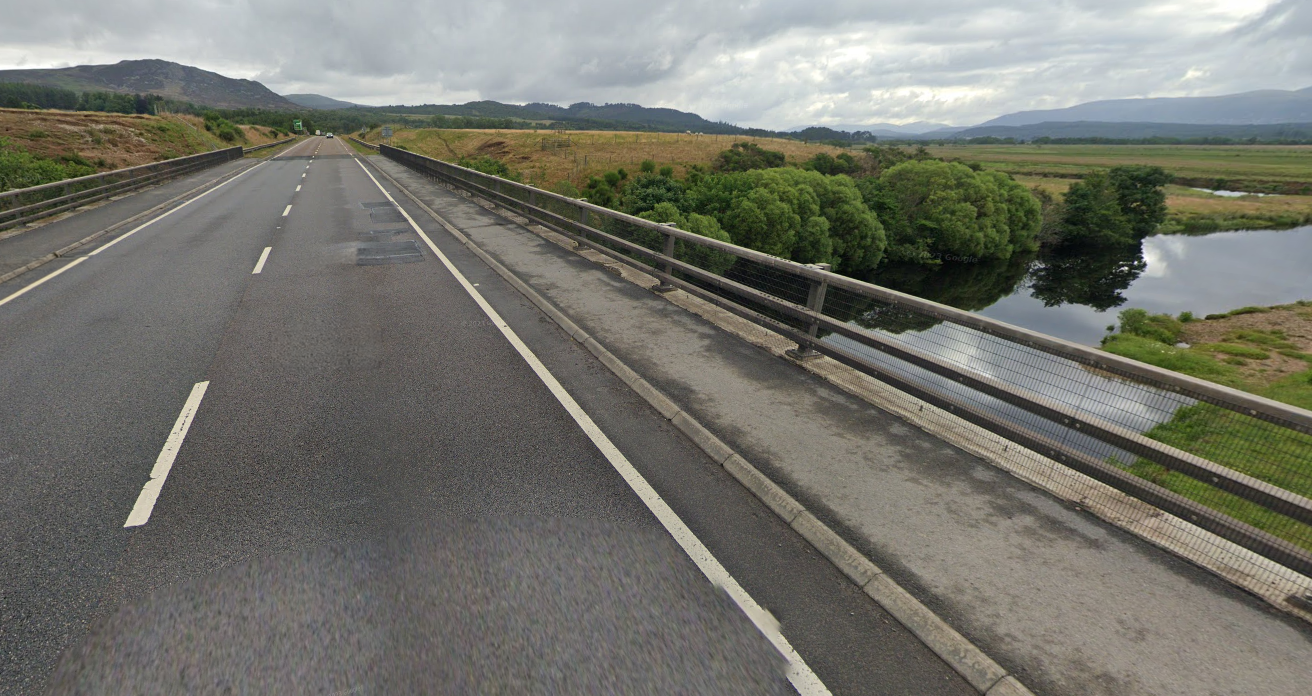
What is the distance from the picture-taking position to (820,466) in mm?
4668

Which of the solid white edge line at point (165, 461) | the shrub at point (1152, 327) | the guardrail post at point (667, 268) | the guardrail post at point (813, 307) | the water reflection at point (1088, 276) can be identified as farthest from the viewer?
the water reflection at point (1088, 276)

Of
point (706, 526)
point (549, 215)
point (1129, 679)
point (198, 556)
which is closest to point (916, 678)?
point (1129, 679)

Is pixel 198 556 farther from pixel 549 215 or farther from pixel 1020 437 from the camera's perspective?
Answer: pixel 549 215

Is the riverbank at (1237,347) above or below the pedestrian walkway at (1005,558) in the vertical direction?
below

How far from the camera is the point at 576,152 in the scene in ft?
275

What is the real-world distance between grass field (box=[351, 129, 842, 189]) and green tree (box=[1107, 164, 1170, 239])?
37882mm

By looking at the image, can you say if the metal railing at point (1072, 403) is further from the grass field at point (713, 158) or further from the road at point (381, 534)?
the grass field at point (713, 158)

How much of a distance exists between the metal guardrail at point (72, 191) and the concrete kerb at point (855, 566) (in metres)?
19.4

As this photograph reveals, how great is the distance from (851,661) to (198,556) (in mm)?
4083

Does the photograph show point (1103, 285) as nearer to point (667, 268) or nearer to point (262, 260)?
point (667, 268)

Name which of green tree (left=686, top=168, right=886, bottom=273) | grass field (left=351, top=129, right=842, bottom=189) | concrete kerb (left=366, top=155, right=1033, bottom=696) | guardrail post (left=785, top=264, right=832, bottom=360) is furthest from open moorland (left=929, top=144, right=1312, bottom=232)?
concrete kerb (left=366, top=155, right=1033, bottom=696)

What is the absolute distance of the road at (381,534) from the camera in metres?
2.94

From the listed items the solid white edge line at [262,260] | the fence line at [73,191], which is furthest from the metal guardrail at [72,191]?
the solid white edge line at [262,260]

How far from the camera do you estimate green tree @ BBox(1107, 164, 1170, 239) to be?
6606cm
